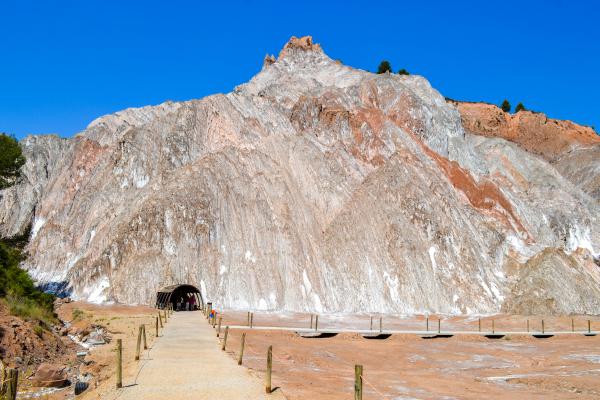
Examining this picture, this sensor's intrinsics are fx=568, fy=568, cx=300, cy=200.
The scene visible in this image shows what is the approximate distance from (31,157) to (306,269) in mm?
47634

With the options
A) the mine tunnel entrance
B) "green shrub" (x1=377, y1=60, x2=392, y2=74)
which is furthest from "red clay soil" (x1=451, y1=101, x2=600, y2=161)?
the mine tunnel entrance

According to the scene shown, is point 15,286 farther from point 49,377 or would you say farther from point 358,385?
point 358,385

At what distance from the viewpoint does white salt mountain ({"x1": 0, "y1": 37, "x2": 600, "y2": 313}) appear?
58134 mm

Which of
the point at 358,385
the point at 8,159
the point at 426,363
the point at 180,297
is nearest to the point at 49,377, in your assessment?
the point at 358,385

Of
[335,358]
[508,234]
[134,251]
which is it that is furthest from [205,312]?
[508,234]

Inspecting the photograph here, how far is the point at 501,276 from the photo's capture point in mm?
64438

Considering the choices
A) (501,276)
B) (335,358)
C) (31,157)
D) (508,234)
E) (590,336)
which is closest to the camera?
(335,358)

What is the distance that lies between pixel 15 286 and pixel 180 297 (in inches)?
928

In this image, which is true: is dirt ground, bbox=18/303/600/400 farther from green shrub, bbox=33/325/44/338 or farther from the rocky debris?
green shrub, bbox=33/325/44/338

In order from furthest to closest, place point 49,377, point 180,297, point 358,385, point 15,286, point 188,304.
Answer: point 180,297 < point 188,304 < point 15,286 < point 49,377 < point 358,385

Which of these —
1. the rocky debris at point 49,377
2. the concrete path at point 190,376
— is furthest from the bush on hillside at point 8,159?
the rocky debris at point 49,377

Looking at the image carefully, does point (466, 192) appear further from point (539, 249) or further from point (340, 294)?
point (340, 294)

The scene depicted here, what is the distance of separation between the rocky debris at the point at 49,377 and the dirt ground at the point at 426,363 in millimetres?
7367

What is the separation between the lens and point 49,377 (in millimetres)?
20562
